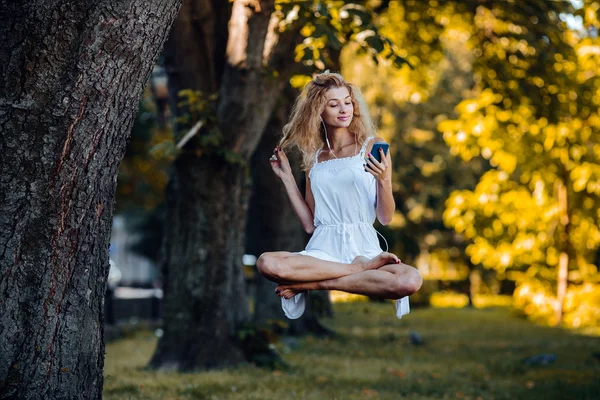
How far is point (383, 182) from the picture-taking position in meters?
5.96

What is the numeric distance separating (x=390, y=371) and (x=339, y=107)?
731 centimetres

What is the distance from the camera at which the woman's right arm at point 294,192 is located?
630cm

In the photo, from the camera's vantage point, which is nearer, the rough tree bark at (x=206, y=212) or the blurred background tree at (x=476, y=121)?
the blurred background tree at (x=476, y=121)

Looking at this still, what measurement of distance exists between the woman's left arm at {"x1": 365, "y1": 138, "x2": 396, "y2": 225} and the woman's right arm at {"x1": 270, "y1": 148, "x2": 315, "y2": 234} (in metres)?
0.60

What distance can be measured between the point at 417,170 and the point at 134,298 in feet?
52.2

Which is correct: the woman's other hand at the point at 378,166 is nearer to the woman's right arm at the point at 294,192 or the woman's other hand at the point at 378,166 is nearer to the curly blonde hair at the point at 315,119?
the curly blonde hair at the point at 315,119

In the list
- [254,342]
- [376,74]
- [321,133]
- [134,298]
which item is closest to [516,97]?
[254,342]

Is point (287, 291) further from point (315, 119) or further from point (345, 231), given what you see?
point (315, 119)

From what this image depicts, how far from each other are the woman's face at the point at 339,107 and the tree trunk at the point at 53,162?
1.45m

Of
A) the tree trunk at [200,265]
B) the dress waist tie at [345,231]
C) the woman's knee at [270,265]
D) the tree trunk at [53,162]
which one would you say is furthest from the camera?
the tree trunk at [200,265]

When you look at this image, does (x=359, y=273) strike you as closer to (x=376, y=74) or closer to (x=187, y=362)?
(x=187, y=362)

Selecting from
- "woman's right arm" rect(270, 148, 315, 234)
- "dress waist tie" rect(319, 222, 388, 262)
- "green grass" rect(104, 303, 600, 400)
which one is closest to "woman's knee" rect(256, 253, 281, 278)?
"dress waist tie" rect(319, 222, 388, 262)

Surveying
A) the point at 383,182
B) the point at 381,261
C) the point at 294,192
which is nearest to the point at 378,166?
the point at 383,182

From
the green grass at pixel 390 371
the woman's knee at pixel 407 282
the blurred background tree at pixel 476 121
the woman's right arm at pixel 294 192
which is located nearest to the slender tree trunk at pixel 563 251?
the blurred background tree at pixel 476 121
